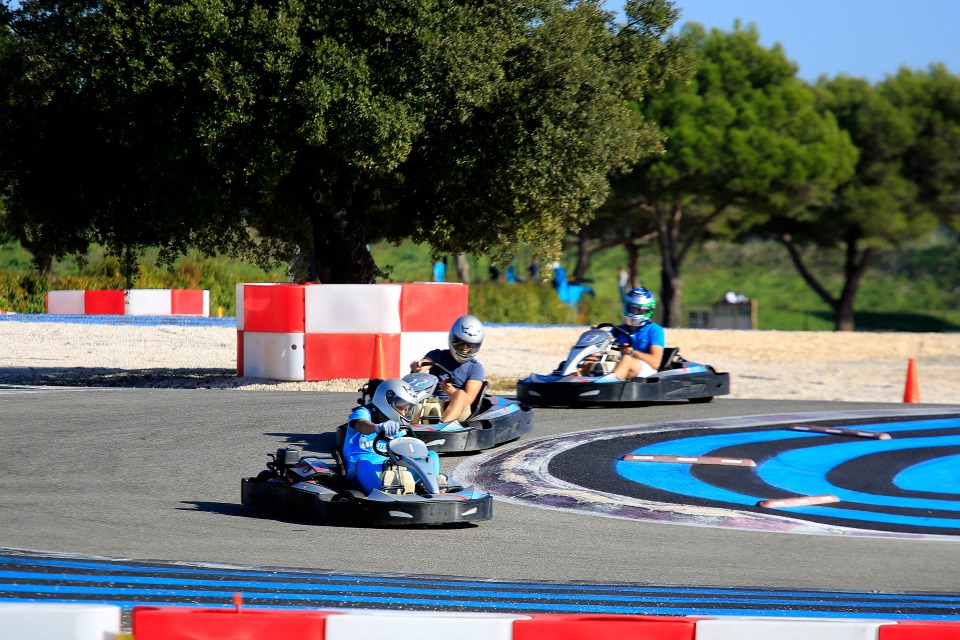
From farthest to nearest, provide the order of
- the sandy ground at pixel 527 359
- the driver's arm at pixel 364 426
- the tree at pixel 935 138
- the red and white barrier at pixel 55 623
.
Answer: the tree at pixel 935 138 < the sandy ground at pixel 527 359 < the driver's arm at pixel 364 426 < the red and white barrier at pixel 55 623

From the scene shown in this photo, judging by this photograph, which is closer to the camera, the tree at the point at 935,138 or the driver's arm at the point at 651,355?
the driver's arm at the point at 651,355

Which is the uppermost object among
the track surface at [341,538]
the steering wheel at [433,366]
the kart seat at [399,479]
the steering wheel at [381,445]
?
the steering wheel at [433,366]

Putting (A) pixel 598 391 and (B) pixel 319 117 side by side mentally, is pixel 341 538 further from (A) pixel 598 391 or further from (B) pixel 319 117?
(B) pixel 319 117

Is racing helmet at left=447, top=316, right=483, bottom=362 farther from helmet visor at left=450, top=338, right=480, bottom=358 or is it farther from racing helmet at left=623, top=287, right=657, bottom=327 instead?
racing helmet at left=623, top=287, right=657, bottom=327

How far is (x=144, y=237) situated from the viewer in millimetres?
16047

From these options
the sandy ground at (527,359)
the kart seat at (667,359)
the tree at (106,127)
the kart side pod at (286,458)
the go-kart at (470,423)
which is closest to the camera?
the kart side pod at (286,458)

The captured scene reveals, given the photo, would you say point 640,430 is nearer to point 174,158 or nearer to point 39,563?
point 174,158

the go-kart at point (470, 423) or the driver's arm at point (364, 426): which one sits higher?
the driver's arm at point (364, 426)

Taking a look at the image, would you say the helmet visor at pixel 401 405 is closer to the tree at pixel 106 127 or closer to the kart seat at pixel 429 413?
the kart seat at pixel 429 413

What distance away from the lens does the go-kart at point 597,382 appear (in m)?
13.3

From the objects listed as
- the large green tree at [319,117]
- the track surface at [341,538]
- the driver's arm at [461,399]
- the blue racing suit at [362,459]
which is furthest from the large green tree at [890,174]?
the blue racing suit at [362,459]

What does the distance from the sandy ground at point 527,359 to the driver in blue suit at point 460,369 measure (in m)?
4.37

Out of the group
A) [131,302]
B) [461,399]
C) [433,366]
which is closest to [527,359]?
[433,366]

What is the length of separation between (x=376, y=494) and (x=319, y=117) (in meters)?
7.44
